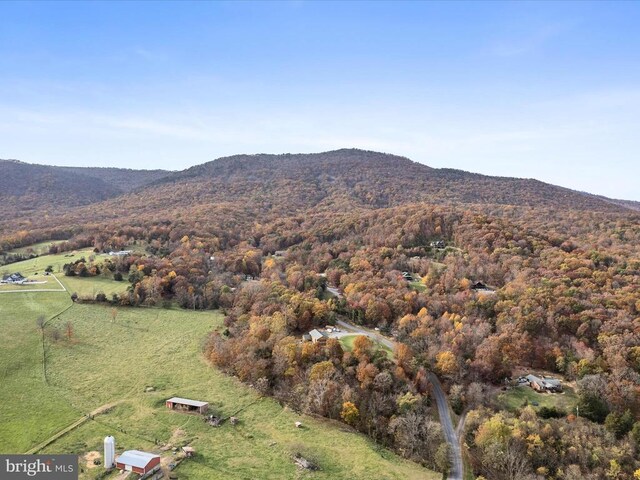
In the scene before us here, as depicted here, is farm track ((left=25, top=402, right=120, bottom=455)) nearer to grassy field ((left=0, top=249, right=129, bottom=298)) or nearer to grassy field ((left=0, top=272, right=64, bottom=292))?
grassy field ((left=0, top=249, right=129, bottom=298))

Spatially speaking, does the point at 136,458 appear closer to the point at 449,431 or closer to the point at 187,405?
the point at 187,405

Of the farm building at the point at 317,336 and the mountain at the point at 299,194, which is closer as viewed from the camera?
the farm building at the point at 317,336

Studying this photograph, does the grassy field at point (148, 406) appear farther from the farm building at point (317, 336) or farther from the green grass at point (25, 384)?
the farm building at point (317, 336)

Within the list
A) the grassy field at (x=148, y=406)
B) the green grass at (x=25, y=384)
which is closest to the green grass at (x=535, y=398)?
the grassy field at (x=148, y=406)

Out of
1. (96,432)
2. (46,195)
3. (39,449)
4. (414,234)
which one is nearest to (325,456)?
(96,432)

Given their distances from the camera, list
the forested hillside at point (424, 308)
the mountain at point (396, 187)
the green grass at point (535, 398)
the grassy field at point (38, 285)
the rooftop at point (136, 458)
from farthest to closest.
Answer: the mountain at point (396, 187), the grassy field at point (38, 285), the green grass at point (535, 398), the forested hillside at point (424, 308), the rooftop at point (136, 458)

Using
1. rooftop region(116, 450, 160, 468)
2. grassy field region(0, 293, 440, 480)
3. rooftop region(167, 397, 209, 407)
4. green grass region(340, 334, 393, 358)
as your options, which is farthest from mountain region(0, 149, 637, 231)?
rooftop region(116, 450, 160, 468)

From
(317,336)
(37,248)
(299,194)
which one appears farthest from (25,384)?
(299,194)

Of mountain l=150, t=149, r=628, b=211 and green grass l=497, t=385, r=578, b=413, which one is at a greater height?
mountain l=150, t=149, r=628, b=211
